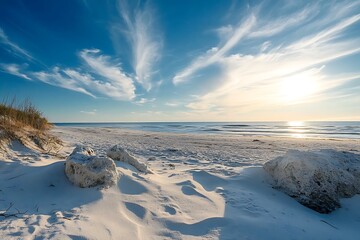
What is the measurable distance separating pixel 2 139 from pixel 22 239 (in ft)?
11.3

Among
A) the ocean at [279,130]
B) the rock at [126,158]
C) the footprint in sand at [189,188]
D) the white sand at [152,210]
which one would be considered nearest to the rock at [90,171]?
the white sand at [152,210]

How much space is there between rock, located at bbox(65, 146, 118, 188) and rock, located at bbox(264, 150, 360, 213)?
291 cm

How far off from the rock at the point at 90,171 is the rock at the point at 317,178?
2909 mm

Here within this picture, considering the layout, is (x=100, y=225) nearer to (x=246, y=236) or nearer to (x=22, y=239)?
(x=22, y=239)

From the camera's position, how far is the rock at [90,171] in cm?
306

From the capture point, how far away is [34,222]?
83.9 inches

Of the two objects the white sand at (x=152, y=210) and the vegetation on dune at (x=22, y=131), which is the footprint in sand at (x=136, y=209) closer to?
the white sand at (x=152, y=210)

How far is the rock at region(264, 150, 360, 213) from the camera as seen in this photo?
3.44 meters

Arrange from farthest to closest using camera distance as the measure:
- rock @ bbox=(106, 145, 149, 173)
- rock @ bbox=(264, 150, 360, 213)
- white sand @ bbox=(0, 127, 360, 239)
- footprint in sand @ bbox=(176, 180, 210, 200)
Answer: rock @ bbox=(106, 145, 149, 173)
rock @ bbox=(264, 150, 360, 213)
footprint in sand @ bbox=(176, 180, 210, 200)
white sand @ bbox=(0, 127, 360, 239)

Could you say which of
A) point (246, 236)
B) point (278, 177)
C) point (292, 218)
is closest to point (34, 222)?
point (246, 236)

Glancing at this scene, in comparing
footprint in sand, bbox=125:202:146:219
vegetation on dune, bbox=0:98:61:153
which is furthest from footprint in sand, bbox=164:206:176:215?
vegetation on dune, bbox=0:98:61:153

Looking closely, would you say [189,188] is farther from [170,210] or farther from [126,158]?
[126,158]

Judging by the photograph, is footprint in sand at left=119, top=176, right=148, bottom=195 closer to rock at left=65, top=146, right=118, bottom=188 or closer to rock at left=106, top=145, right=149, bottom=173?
rock at left=65, top=146, right=118, bottom=188

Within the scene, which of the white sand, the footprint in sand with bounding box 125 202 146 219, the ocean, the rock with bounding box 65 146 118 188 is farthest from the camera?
the ocean
